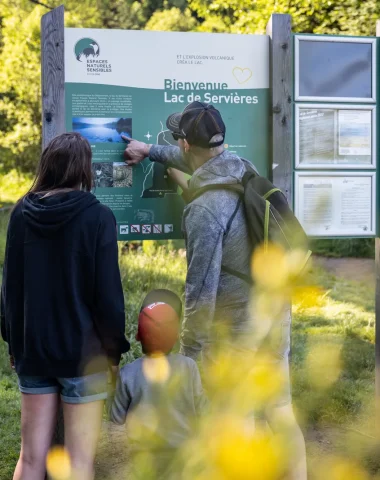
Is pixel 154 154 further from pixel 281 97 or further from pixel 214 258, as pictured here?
pixel 214 258

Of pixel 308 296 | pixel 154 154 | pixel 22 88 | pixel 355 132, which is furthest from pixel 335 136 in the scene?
pixel 22 88

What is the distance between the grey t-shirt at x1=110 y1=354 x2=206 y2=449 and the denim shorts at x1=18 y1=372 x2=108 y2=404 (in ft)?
0.22

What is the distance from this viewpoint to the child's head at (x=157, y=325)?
2666 mm

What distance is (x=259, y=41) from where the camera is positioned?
4.08 m

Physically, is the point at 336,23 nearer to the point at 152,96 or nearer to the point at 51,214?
the point at 152,96

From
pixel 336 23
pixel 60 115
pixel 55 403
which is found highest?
pixel 336 23

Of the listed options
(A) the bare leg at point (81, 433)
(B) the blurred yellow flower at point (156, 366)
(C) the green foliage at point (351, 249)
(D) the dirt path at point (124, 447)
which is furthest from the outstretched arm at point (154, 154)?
(C) the green foliage at point (351, 249)

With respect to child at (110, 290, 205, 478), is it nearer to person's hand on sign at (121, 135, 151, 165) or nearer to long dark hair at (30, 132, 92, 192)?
long dark hair at (30, 132, 92, 192)

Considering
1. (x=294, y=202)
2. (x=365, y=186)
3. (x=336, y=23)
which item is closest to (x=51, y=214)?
(x=294, y=202)

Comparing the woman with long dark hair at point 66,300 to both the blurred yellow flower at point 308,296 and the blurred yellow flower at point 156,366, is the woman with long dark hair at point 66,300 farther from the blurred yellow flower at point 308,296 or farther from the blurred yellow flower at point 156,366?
the blurred yellow flower at point 308,296

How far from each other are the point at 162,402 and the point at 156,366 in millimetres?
135

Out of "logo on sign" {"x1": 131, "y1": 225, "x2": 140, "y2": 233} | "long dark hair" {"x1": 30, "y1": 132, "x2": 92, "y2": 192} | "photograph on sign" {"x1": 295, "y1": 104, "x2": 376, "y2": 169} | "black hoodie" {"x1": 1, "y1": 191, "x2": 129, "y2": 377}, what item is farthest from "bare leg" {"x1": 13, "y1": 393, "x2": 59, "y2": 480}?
"photograph on sign" {"x1": 295, "y1": 104, "x2": 376, "y2": 169}

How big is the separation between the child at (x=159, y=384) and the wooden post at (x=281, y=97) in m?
1.58

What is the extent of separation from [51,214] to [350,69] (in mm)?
2352
